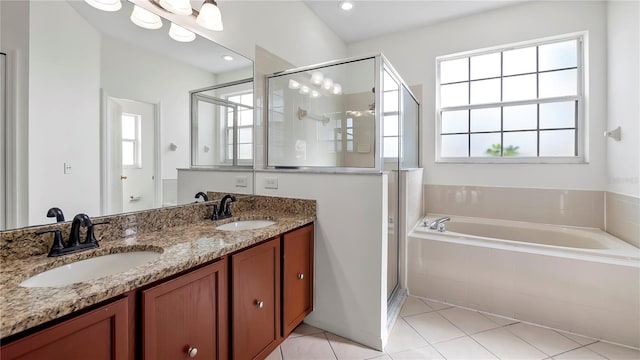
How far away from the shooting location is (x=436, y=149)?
322cm

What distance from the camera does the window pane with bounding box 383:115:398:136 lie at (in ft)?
6.65

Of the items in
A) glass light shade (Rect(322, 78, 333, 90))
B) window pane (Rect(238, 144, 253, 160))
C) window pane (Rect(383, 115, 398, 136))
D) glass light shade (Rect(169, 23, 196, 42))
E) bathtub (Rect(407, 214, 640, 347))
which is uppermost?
glass light shade (Rect(322, 78, 333, 90))

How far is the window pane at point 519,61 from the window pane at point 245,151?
281cm

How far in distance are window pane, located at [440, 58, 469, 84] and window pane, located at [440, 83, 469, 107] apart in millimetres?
73

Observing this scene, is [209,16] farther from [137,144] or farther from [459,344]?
[459,344]

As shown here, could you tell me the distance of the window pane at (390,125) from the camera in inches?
79.8

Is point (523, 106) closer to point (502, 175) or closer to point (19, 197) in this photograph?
point (502, 175)

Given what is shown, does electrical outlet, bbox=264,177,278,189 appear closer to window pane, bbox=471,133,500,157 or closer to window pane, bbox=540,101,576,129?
window pane, bbox=471,133,500,157

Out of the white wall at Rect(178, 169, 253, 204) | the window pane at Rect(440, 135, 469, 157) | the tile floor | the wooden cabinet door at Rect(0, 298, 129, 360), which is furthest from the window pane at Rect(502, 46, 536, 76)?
the wooden cabinet door at Rect(0, 298, 129, 360)


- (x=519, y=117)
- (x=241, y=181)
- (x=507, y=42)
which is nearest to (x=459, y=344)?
(x=241, y=181)

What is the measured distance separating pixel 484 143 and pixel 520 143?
330mm

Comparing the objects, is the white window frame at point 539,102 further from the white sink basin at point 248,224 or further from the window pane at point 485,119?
the white sink basin at point 248,224

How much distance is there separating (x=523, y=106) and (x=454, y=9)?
1235 millimetres

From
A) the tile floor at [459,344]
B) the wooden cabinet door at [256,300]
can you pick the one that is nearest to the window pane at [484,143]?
the tile floor at [459,344]
